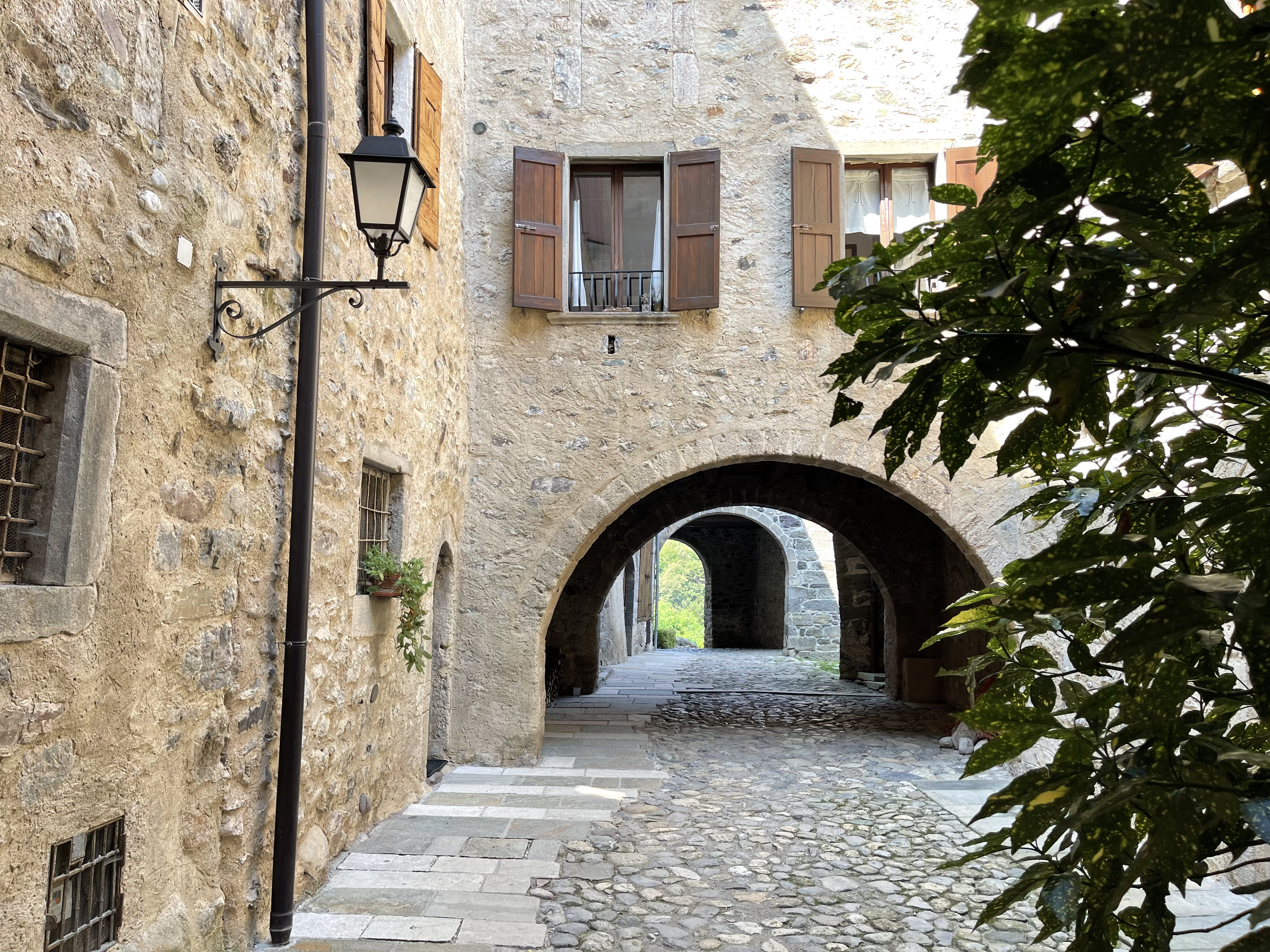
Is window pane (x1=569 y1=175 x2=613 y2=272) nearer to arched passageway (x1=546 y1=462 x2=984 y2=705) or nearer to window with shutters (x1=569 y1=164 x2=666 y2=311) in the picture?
window with shutters (x1=569 y1=164 x2=666 y2=311)

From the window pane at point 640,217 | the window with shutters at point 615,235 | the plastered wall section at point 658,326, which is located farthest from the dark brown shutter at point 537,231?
the window pane at point 640,217

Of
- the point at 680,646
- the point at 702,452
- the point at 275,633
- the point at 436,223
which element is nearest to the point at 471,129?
the point at 436,223

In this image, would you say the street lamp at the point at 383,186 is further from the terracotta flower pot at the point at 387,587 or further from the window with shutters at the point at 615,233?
the window with shutters at the point at 615,233

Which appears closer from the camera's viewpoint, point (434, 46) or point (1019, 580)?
point (1019, 580)

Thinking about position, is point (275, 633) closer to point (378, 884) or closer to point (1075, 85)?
point (378, 884)

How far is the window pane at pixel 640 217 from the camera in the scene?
690 cm

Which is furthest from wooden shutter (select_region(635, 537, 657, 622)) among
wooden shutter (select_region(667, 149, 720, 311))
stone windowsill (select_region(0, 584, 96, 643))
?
stone windowsill (select_region(0, 584, 96, 643))

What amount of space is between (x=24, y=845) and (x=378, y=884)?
1.89 metres

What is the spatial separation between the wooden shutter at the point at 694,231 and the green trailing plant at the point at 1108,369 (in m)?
5.63

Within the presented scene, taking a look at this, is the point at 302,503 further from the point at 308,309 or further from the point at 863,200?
the point at 863,200

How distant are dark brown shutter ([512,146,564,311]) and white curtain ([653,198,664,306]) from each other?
0.67m

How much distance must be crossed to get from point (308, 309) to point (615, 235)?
12.0 feet

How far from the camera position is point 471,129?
6711 millimetres

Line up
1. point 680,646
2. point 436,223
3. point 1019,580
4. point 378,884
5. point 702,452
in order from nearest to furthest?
point 1019,580 → point 378,884 → point 436,223 → point 702,452 → point 680,646
